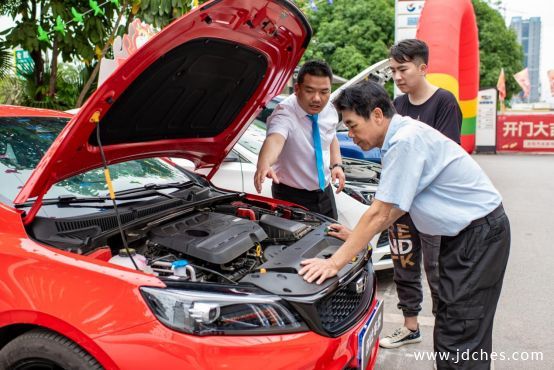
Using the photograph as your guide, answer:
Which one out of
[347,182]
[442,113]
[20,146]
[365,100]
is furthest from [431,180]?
[347,182]

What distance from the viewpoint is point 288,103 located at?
11.3 ft

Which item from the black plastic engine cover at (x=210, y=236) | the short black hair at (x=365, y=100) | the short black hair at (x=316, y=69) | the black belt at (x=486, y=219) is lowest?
the black plastic engine cover at (x=210, y=236)

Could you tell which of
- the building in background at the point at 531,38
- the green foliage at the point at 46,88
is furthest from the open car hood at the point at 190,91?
the building in background at the point at 531,38

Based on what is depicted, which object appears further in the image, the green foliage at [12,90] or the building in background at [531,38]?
the building in background at [531,38]

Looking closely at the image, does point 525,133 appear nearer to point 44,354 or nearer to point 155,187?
point 155,187

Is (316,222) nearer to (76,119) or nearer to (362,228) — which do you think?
(362,228)

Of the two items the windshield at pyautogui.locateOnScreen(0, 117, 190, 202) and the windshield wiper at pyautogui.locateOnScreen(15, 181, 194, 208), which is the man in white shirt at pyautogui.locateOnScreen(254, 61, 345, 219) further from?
the windshield at pyautogui.locateOnScreen(0, 117, 190, 202)

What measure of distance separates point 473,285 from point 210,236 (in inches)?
47.4

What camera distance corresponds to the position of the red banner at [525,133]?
1549 centimetres

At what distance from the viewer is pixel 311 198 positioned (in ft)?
11.6

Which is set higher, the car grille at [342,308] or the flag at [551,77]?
the car grille at [342,308]

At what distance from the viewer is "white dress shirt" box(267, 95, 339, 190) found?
3.40 metres

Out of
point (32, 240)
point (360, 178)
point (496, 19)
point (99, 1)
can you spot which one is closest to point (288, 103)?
point (360, 178)

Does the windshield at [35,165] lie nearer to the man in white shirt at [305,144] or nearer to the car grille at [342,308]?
the man in white shirt at [305,144]
